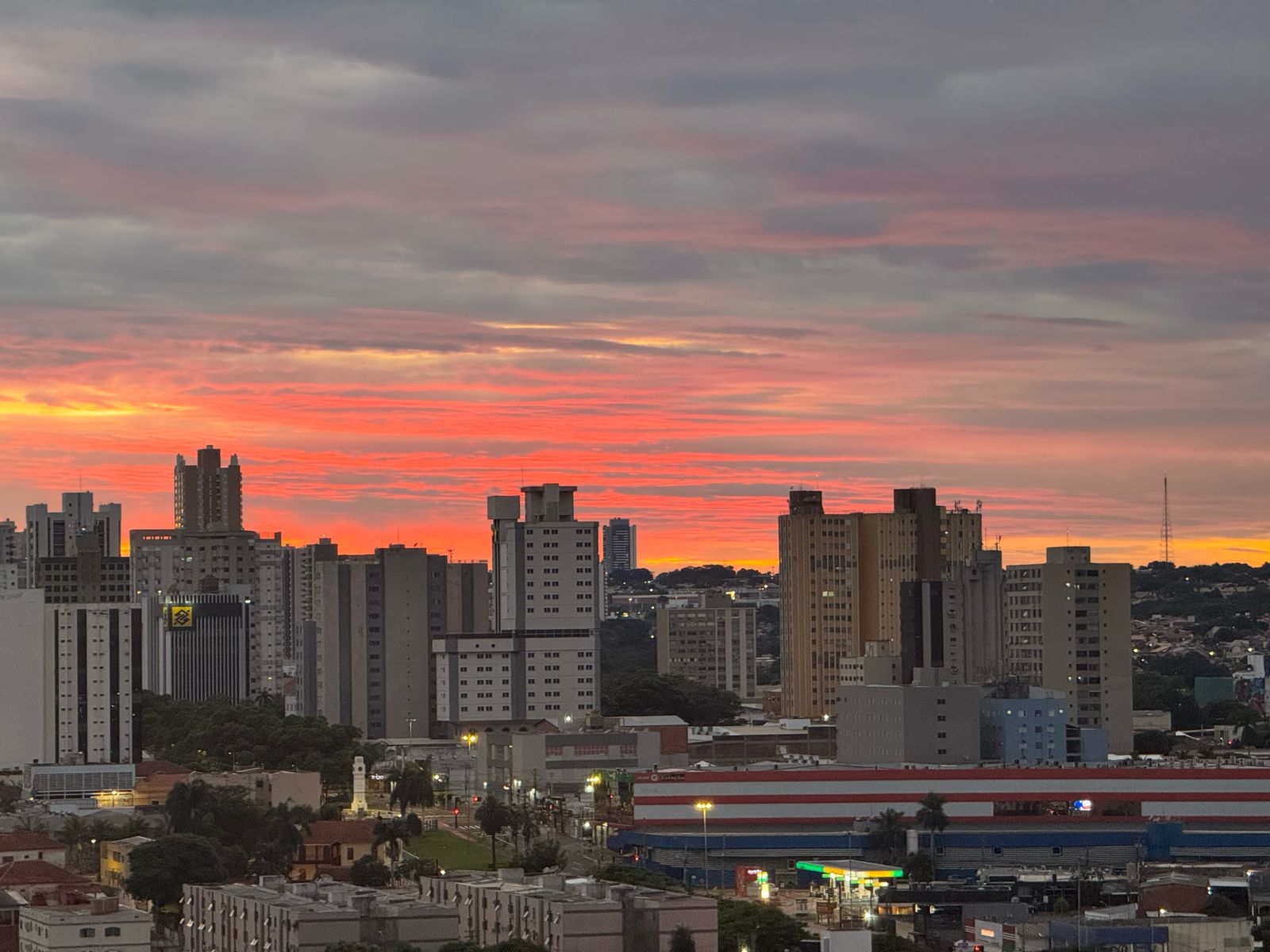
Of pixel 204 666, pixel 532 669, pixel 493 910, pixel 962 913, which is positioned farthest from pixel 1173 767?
pixel 204 666

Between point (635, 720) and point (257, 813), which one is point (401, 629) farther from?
point (257, 813)

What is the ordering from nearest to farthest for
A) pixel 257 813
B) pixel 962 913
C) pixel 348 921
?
pixel 348 921 < pixel 962 913 < pixel 257 813

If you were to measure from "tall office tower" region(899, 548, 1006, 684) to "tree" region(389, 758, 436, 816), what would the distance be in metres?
20.3

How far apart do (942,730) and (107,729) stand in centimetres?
3802

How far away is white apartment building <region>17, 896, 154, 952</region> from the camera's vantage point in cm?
6031

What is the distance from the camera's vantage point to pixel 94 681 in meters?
114

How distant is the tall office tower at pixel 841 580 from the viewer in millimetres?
152375

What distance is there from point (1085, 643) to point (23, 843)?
61.1 metres

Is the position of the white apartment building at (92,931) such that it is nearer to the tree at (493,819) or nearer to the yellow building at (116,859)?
the yellow building at (116,859)

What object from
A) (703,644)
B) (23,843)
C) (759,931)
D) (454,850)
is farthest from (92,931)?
(703,644)

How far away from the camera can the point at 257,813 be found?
304 ft

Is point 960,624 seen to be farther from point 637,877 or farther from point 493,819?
point 637,877

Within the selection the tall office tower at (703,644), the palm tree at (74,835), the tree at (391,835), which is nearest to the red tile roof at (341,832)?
the tree at (391,835)

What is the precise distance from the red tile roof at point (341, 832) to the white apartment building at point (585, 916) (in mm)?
26334
